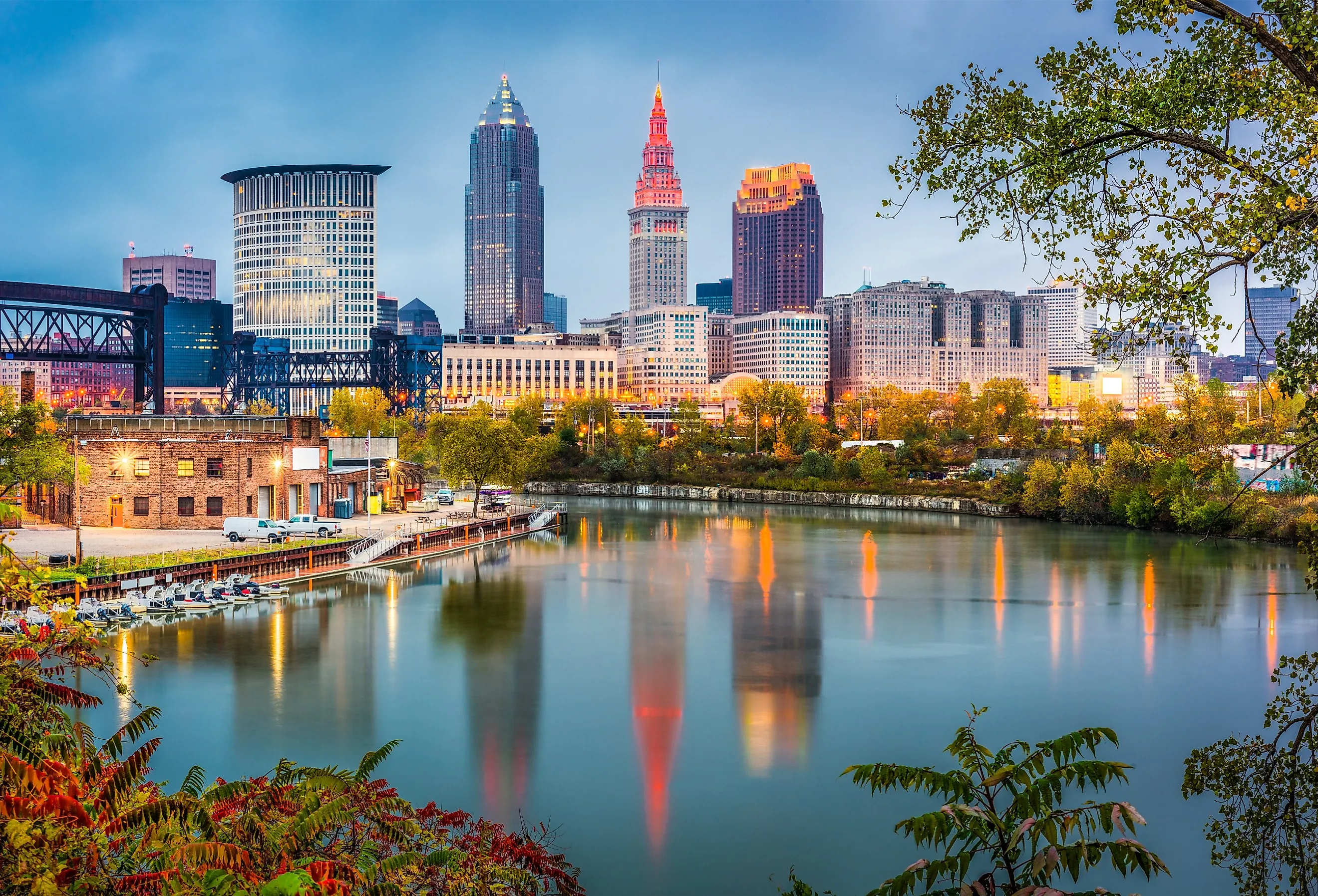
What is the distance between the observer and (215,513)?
181ft

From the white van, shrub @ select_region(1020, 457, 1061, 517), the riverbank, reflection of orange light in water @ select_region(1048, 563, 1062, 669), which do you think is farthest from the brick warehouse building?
shrub @ select_region(1020, 457, 1061, 517)

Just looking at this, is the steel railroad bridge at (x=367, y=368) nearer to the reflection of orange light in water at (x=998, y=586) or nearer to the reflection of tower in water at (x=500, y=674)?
the reflection of orange light in water at (x=998, y=586)

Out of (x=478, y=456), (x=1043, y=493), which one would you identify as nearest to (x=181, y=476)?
(x=478, y=456)

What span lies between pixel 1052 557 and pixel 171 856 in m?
54.5

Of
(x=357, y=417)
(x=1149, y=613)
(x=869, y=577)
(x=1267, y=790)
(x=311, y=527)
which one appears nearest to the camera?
(x=1267, y=790)

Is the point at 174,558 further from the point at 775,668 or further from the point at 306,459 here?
the point at 775,668

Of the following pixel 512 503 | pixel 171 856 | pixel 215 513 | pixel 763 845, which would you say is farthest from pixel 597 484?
pixel 171 856

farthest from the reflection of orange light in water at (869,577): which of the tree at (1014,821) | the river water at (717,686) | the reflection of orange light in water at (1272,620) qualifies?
the tree at (1014,821)

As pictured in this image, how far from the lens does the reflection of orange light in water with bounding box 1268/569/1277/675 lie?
33.5 meters

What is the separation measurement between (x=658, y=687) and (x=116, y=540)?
29.4 metres

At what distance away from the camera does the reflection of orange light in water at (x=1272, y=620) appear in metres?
33.5

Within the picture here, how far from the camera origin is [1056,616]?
41.3 m

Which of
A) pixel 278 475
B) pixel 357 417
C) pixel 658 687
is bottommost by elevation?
pixel 658 687

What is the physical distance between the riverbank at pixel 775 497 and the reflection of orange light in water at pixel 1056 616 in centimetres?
3363
